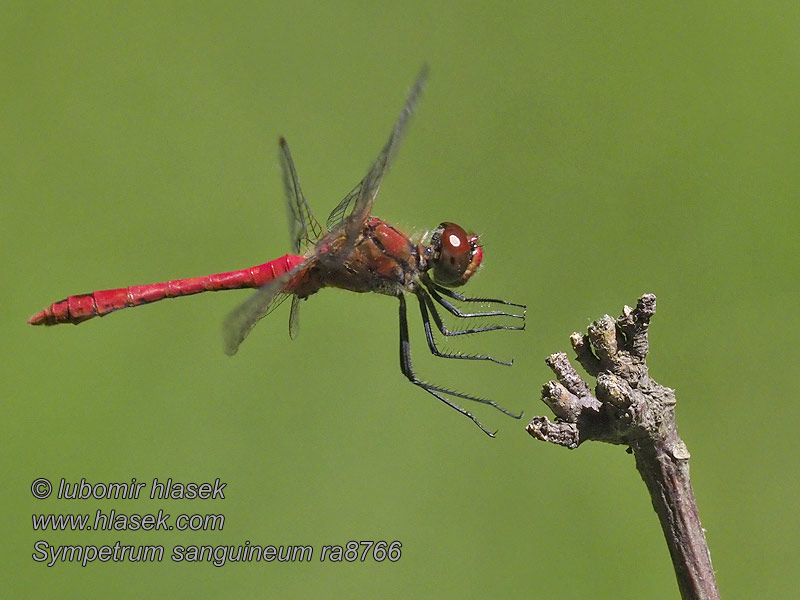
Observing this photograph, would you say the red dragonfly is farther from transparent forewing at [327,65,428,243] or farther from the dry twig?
the dry twig

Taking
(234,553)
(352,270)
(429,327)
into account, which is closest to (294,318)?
(352,270)

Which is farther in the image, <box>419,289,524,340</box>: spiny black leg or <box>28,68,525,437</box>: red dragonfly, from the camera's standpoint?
<box>419,289,524,340</box>: spiny black leg

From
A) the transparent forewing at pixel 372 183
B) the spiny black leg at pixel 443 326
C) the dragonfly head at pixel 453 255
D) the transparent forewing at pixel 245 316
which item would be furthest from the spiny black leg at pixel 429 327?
the transparent forewing at pixel 245 316

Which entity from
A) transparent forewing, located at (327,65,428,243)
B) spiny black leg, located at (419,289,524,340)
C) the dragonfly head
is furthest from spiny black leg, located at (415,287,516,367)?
transparent forewing, located at (327,65,428,243)

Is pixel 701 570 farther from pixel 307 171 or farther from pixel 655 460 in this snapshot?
pixel 307 171

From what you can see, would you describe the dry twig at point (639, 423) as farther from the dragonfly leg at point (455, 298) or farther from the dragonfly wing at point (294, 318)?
the dragonfly wing at point (294, 318)

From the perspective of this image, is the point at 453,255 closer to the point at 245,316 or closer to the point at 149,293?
the point at 245,316
